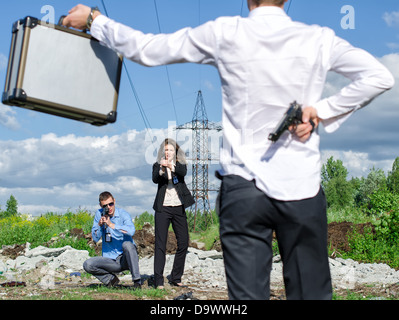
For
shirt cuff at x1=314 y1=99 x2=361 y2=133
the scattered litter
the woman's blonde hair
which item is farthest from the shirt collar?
the scattered litter

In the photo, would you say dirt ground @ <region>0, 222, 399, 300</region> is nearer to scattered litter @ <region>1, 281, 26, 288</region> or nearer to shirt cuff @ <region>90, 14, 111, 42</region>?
scattered litter @ <region>1, 281, 26, 288</region>

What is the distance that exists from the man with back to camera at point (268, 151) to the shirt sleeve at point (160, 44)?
0.01 meters

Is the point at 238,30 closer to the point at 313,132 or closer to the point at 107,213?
the point at 313,132

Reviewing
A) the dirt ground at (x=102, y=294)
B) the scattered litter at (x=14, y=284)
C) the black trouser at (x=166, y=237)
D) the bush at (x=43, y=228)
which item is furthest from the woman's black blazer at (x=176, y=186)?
the bush at (x=43, y=228)

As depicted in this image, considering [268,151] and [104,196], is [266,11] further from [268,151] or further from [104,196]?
[104,196]

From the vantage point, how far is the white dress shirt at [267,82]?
2230 mm

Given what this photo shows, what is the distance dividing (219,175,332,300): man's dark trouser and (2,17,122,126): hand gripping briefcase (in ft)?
3.58

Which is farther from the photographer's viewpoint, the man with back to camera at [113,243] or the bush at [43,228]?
the bush at [43,228]

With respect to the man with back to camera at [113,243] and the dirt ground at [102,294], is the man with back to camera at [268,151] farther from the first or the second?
the man with back to camera at [113,243]

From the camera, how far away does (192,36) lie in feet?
7.75

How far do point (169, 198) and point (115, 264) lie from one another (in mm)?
1217

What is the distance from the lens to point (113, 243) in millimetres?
7582

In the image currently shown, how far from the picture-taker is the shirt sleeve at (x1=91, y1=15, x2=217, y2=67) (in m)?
2.35
